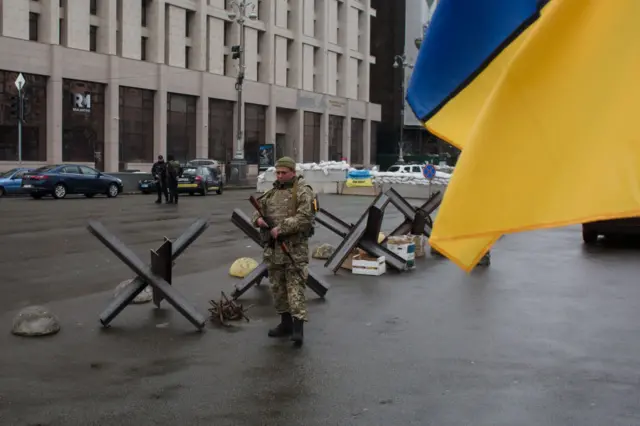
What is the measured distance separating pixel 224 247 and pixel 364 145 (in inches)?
2687

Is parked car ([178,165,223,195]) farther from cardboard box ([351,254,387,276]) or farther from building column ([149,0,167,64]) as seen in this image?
cardboard box ([351,254,387,276])

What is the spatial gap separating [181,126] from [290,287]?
52.4 m

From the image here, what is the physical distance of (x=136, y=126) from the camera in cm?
5434

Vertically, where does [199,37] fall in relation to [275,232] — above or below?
above

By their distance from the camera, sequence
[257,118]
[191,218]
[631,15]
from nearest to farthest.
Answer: [631,15]
[191,218]
[257,118]

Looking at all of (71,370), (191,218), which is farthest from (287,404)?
(191,218)

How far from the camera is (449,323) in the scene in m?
8.50

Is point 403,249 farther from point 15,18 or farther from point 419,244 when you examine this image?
point 15,18

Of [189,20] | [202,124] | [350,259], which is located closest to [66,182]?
[350,259]

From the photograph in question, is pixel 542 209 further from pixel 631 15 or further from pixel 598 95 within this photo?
pixel 631 15

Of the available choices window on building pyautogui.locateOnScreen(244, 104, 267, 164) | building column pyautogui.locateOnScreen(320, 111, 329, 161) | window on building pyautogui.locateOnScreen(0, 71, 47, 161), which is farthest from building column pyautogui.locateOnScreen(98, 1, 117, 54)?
building column pyautogui.locateOnScreen(320, 111, 329, 161)

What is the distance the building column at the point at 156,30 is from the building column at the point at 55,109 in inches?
344

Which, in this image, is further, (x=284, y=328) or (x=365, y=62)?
(x=365, y=62)

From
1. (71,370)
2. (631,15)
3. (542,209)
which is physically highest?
(631,15)
